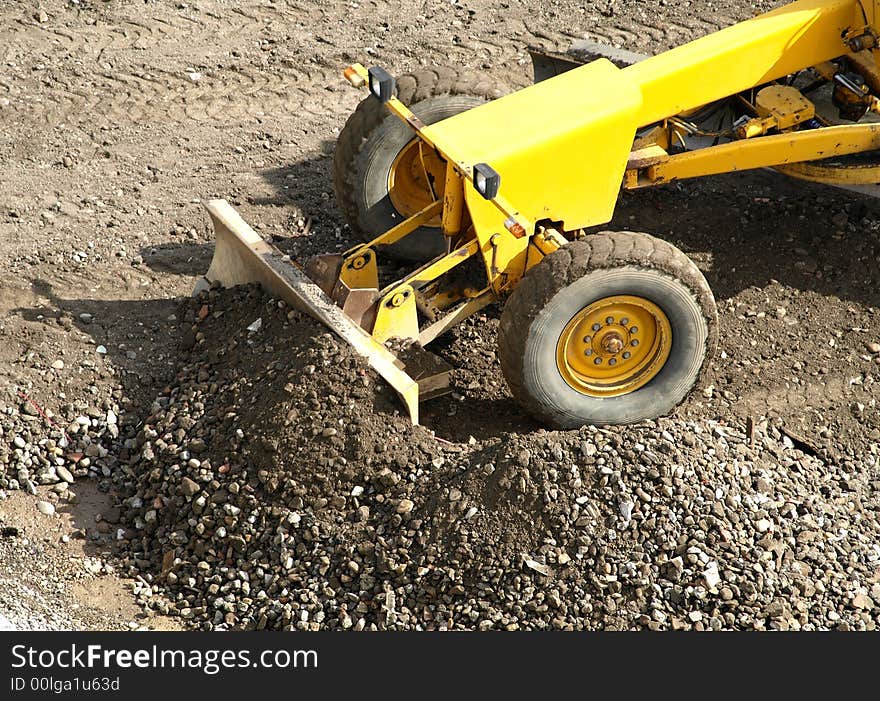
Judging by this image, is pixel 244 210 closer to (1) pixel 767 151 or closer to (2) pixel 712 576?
(1) pixel 767 151

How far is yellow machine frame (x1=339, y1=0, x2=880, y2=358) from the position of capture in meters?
5.95

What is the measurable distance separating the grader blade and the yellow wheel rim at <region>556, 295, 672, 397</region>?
32.4 inches

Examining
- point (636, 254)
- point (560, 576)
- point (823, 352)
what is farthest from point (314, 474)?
point (823, 352)

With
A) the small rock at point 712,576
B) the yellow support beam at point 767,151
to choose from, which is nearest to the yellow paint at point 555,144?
the yellow support beam at point 767,151

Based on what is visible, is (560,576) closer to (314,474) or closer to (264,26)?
(314,474)

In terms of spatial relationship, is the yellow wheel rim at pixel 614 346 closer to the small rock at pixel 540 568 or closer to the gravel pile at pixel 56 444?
the small rock at pixel 540 568

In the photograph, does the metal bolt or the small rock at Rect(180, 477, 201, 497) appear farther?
the metal bolt

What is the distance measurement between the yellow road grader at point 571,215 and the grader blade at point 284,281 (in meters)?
0.01

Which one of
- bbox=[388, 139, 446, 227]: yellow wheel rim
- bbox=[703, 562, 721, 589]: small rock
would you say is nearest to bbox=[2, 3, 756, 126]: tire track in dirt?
bbox=[388, 139, 446, 227]: yellow wheel rim

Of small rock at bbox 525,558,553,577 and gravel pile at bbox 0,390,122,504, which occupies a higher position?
gravel pile at bbox 0,390,122,504

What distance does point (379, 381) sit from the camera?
18.9ft

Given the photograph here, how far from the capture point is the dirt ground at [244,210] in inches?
253

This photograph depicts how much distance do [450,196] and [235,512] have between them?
1.92 m

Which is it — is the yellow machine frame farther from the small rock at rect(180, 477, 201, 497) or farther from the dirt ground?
the small rock at rect(180, 477, 201, 497)
